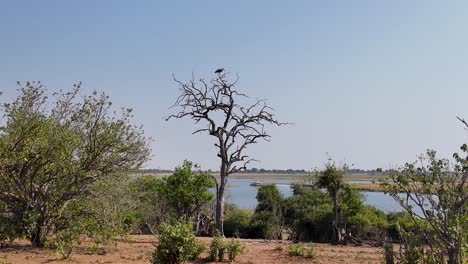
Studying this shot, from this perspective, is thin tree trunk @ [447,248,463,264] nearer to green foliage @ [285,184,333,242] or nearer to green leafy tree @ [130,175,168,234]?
green foliage @ [285,184,333,242]

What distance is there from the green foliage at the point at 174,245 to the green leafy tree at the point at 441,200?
3990 mm

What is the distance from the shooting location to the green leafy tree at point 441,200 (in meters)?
8.16

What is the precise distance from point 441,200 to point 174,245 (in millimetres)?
4857

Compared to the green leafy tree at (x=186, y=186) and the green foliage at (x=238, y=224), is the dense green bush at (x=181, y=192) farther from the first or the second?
the green foliage at (x=238, y=224)

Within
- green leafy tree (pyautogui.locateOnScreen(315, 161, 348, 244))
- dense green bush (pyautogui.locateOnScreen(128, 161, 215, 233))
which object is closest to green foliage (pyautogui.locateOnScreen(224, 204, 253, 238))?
dense green bush (pyautogui.locateOnScreen(128, 161, 215, 233))

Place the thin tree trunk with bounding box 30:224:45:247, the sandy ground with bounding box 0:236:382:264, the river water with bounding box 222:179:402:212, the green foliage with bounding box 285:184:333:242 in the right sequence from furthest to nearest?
1. the river water with bounding box 222:179:402:212
2. the green foliage with bounding box 285:184:333:242
3. the thin tree trunk with bounding box 30:224:45:247
4. the sandy ground with bounding box 0:236:382:264

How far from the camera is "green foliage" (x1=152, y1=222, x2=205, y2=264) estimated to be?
9641mm

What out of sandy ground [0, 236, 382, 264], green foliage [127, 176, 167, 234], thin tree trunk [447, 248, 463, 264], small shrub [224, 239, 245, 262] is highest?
green foliage [127, 176, 167, 234]

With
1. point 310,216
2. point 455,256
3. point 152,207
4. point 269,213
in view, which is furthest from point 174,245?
point 269,213

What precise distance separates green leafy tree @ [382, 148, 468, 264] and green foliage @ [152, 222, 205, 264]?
399 centimetres

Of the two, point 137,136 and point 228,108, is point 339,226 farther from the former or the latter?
point 137,136

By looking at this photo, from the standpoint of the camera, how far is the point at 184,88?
21578mm

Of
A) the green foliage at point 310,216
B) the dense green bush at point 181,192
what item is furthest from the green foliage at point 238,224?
the dense green bush at point 181,192

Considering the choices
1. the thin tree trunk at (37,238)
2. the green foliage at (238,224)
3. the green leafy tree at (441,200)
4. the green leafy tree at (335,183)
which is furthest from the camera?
the green foliage at (238,224)
